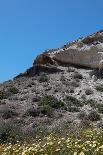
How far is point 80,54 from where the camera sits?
40312mm

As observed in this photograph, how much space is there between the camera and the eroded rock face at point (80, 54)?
39.5 m

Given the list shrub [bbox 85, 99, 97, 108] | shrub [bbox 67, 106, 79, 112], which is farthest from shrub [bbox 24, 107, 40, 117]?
shrub [bbox 85, 99, 97, 108]

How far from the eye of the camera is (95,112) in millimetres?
28156

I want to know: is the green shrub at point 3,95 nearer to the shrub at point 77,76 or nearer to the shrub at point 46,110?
the shrub at point 46,110

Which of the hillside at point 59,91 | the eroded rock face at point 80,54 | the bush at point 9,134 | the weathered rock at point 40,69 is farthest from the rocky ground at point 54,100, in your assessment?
the bush at point 9,134

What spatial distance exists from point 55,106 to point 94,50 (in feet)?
33.6

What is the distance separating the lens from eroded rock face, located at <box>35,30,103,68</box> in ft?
130

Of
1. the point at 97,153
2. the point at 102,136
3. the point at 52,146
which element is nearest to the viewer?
the point at 97,153

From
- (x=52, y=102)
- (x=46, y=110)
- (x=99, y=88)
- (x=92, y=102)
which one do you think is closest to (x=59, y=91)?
(x=99, y=88)

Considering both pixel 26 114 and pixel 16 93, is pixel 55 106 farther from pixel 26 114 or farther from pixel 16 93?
pixel 16 93

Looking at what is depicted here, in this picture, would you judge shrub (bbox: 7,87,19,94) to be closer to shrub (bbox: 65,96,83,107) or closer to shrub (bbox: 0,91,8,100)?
shrub (bbox: 0,91,8,100)

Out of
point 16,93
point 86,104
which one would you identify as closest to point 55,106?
point 86,104

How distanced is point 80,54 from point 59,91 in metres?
6.51

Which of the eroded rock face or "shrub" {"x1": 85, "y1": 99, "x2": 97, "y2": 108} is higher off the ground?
the eroded rock face
